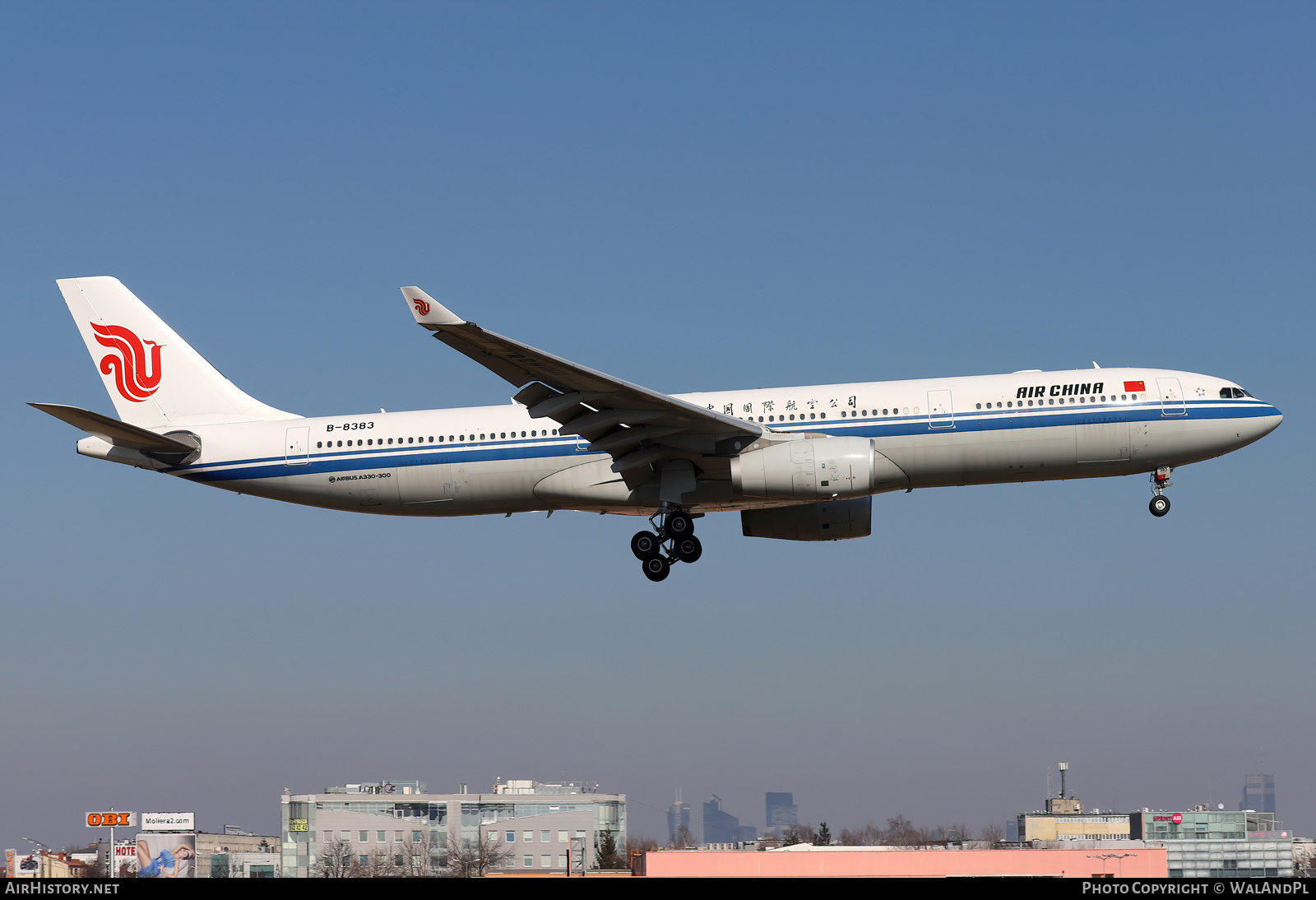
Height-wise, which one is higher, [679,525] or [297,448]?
[297,448]

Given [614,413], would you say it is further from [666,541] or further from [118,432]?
[118,432]

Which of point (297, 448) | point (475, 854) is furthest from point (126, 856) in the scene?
point (297, 448)

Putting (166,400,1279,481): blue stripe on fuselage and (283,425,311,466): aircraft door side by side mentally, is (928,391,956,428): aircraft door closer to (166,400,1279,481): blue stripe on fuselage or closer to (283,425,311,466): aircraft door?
(166,400,1279,481): blue stripe on fuselage

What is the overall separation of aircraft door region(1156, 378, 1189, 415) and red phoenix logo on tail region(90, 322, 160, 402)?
28019 mm

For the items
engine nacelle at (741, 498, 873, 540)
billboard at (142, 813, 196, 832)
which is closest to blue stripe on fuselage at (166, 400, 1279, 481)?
engine nacelle at (741, 498, 873, 540)

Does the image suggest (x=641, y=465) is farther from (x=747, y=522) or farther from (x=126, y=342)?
(x=126, y=342)

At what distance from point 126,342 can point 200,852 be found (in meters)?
49.7

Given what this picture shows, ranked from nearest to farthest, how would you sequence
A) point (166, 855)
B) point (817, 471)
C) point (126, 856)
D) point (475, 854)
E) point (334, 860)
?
point (817, 471), point (334, 860), point (475, 854), point (166, 855), point (126, 856)

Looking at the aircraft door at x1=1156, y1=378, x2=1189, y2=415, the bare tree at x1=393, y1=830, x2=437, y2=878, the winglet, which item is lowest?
the bare tree at x1=393, y1=830, x2=437, y2=878

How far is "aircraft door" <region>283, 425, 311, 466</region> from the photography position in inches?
1356

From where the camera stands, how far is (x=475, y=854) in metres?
65.7

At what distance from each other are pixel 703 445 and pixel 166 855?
54.6 m
